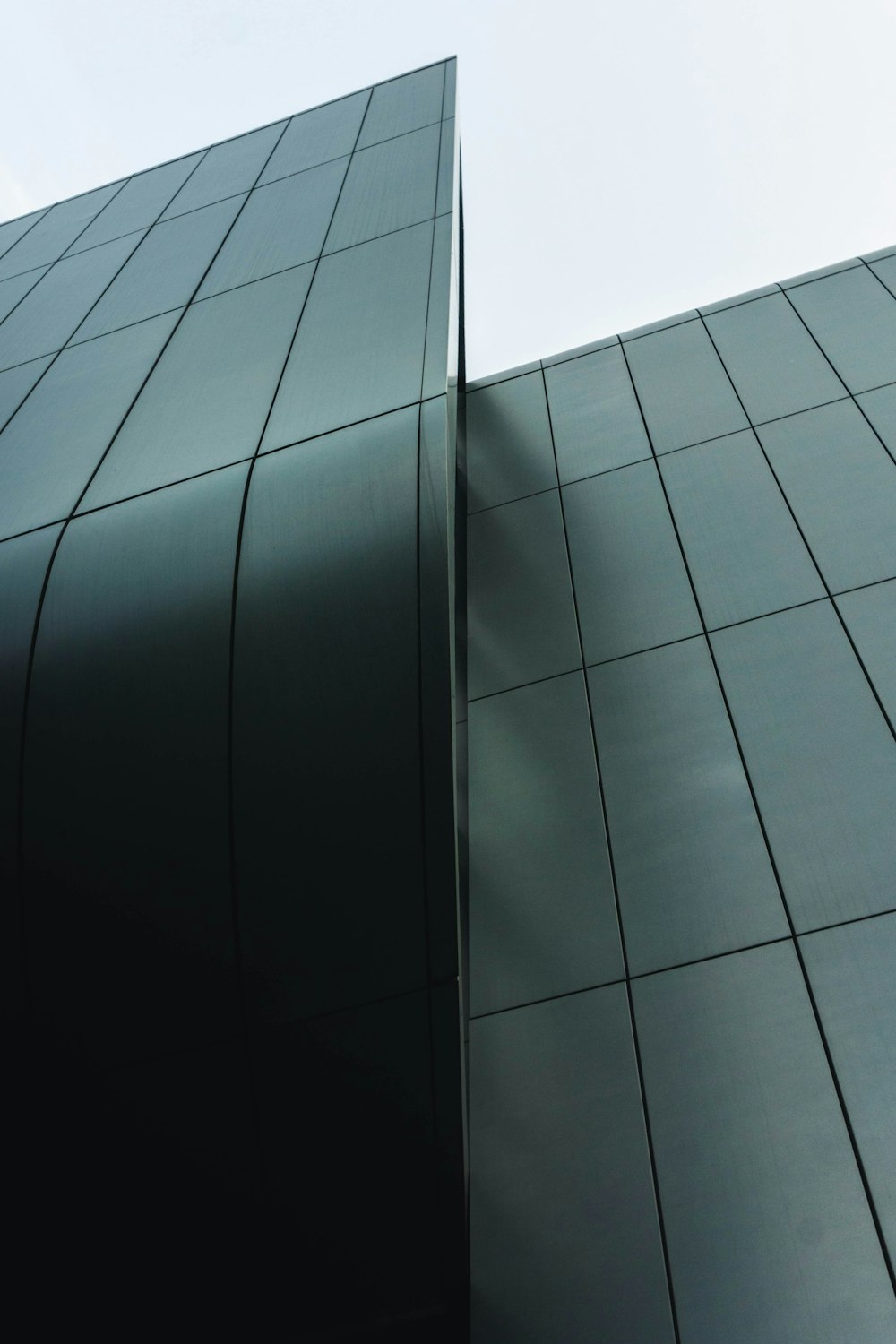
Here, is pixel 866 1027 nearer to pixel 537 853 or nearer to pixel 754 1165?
pixel 754 1165

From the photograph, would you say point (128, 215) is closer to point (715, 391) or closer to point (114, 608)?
point (715, 391)

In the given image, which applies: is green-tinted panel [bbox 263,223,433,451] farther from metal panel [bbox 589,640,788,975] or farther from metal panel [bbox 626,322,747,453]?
metal panel [bbox 626,322,747,453]

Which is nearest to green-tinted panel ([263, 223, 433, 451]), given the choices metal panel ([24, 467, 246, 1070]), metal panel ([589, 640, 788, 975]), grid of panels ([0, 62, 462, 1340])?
grid of panels ([0, 62, 462, 1340])

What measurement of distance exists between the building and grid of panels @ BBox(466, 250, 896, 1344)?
0.03 m

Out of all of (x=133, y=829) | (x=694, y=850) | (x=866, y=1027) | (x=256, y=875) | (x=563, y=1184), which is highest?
→ (x=133, y=829)

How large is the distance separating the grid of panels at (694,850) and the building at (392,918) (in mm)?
30

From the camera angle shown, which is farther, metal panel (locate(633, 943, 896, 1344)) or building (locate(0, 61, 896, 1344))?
building (locate(0, 61, 896, 1344))

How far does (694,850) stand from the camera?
24.2 ft

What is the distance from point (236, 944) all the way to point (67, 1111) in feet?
5.16

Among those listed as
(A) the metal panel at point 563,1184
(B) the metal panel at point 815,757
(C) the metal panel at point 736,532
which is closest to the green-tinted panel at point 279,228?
(C) the metal panel at point 736,532

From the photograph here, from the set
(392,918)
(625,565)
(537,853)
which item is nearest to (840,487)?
(625,565)

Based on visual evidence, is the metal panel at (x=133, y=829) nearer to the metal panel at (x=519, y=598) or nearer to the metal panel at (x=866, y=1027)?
the metal panel at (x=519, y=598)

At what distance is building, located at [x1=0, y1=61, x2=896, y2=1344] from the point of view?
571 centimetres

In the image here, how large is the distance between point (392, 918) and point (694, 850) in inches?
113
